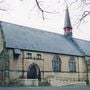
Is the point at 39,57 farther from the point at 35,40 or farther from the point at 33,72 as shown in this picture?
the point at 35,40

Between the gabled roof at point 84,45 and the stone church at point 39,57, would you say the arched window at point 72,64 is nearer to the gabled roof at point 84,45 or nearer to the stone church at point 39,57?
the stone church at point 39,57

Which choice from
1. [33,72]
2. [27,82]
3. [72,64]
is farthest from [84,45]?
[27,82]

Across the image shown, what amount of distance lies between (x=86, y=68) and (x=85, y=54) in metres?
2.82

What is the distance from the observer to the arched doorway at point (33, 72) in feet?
127

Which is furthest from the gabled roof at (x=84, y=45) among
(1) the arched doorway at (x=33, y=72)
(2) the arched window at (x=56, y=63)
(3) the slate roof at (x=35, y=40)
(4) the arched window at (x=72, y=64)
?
(1) the arched doorway at (x=33, y=72)

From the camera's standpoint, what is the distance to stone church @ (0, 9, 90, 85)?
36.2 meters

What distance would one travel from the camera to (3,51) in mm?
36250

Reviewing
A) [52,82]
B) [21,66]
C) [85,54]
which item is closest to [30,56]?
[21,66]

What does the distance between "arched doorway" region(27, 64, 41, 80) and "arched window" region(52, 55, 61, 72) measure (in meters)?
4.18

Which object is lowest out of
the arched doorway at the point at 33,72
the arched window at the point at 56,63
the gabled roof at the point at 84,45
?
the arched doorway at the point at 33,72

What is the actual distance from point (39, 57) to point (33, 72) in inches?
109

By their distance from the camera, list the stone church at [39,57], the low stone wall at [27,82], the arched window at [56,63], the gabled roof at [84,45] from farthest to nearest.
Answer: the gabled roof at [84,45] < the arched window at [56,63] < the stone church at [39,57] < the low stone wall at [27,82]

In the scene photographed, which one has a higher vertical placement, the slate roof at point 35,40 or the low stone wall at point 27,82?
the slate roof at point 35,40

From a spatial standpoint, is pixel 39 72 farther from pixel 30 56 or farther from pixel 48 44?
pixel 48 44
